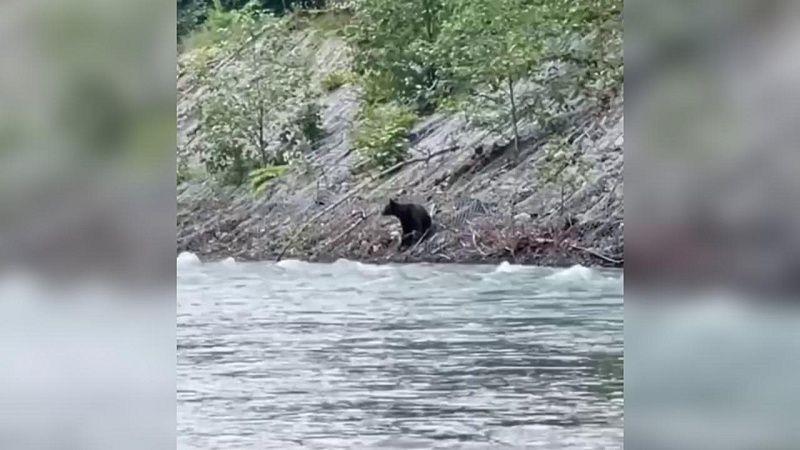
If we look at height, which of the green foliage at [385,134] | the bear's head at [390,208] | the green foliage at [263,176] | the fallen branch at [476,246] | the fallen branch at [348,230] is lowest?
the fallen branch at [476,246]

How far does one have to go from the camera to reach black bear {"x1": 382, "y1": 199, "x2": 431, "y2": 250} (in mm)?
2252

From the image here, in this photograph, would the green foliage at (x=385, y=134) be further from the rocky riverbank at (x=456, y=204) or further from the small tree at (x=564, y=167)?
the small tree at (x=564, y=167)

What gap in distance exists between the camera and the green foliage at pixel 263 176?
225 centimetres

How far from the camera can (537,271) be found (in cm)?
225

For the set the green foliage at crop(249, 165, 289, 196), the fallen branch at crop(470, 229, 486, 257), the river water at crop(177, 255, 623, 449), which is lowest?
the river water at crop(177, 255, 623, 449)

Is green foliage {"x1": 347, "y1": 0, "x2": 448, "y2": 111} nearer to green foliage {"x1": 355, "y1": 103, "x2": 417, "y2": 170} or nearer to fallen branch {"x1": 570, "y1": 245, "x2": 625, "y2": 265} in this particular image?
green foliage {"x1": 355, "y1": 103, "x2": 417, "y2": 170}

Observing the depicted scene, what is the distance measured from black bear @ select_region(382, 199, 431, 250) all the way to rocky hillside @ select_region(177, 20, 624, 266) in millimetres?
17

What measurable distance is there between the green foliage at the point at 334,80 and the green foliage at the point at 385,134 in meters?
0.09
